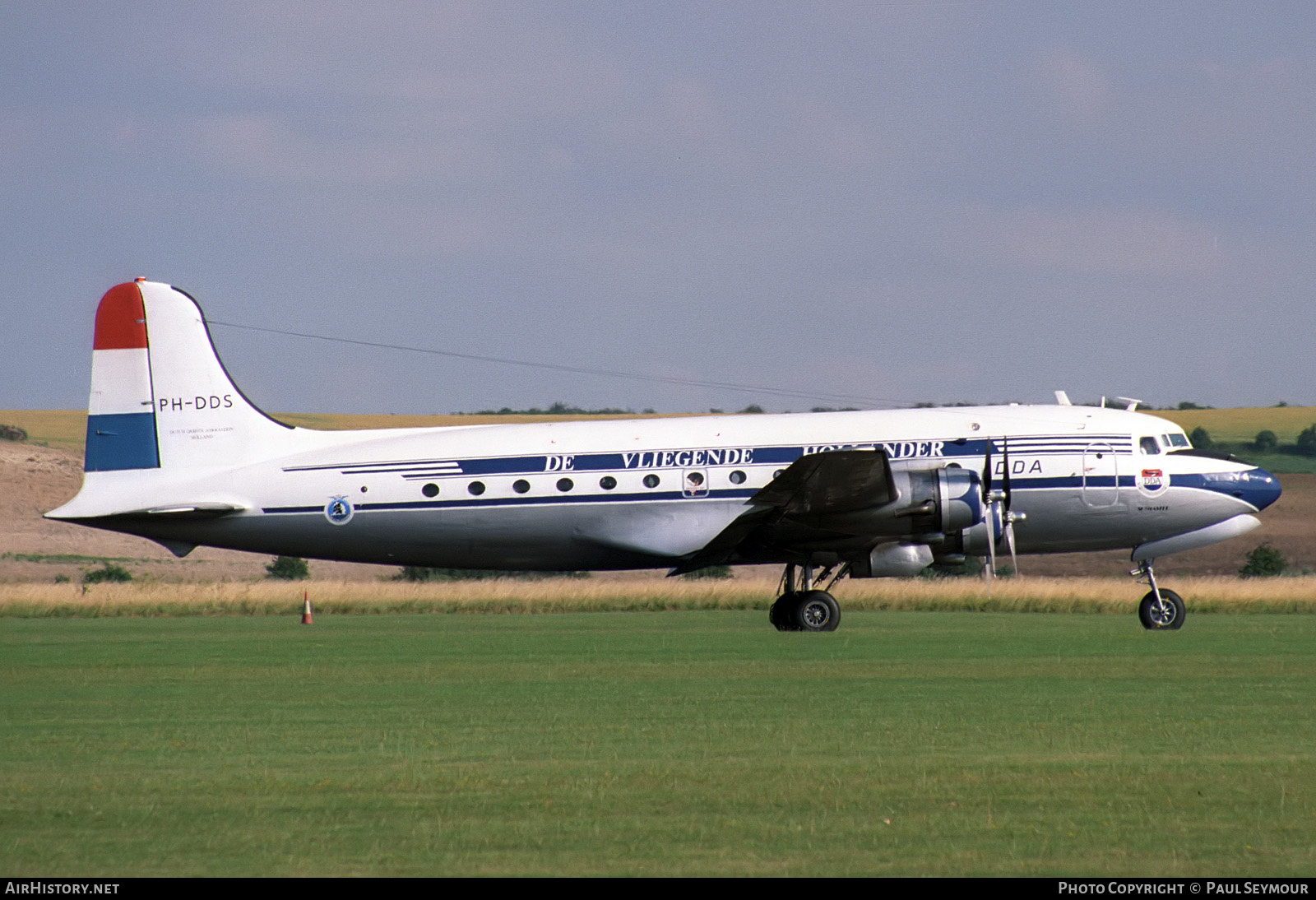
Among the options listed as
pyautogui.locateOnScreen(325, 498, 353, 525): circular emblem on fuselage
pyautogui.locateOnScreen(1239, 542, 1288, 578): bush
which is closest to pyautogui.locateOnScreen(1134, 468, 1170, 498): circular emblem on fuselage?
pyautogui.locateOnScreen(325, 498, 353, 525): circular emblem on fuselage

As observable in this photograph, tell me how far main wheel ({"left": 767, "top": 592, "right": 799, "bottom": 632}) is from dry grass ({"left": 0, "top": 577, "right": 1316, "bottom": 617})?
29.3 feet

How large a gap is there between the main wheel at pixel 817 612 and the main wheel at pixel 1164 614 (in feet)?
18.5

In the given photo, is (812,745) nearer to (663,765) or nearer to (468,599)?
(663,765)

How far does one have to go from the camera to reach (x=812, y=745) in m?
12.5

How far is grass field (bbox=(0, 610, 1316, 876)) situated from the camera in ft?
27.7

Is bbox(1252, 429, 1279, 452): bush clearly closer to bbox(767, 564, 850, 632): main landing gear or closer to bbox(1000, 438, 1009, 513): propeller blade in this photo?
bbox(1000, 438, 1009, 513): propeller blade

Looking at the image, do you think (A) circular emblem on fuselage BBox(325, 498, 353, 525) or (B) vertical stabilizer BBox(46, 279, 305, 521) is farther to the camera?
→ (B) vertical stabilizer BBox(46, 279, 305, 521)

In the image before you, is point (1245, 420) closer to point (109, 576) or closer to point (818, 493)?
point (109, 576)

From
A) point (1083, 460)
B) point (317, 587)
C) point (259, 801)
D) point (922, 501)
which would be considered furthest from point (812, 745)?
point (317, 587)

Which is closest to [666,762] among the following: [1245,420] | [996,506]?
[996,506]

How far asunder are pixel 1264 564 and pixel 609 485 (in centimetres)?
3868

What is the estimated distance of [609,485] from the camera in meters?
26.4

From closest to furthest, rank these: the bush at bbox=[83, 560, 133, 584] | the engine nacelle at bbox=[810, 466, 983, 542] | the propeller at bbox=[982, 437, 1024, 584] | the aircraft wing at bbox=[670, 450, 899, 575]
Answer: the aircraft wing at bbox=[670, 450, 899, 575] < the engine nacelle at bbox=[810, 466, 983, 542] < the propeller at bbox=[982, 437, 1024, 584] < the bush at bbox=[83, 560, 133, 584]
